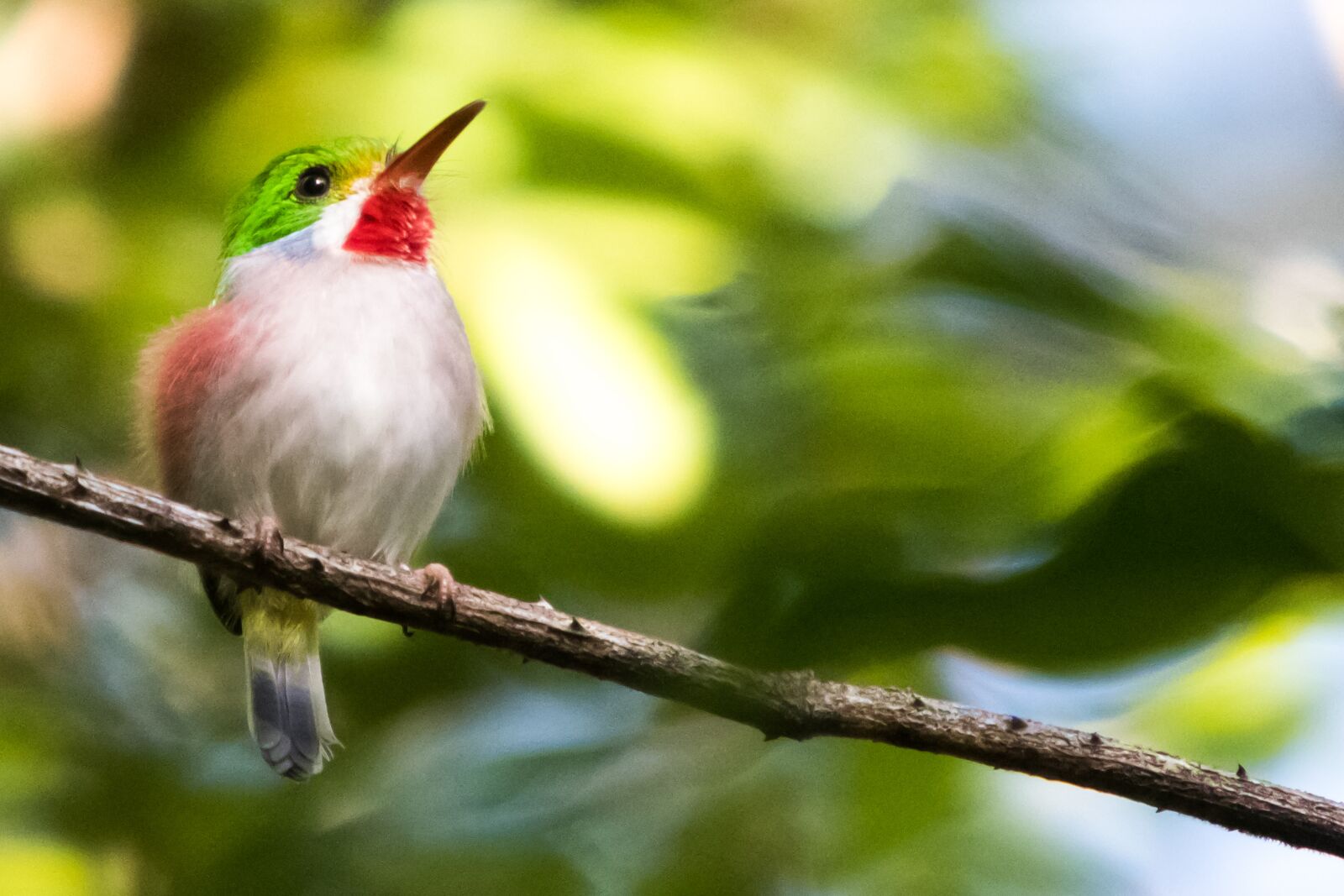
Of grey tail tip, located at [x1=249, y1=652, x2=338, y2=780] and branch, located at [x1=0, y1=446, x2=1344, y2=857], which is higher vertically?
grey tail tip, located at [x1=249, y1=652, x2=338, y2=780]

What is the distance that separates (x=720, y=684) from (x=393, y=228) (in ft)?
5.48

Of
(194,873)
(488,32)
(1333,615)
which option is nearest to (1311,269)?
(1333,615)

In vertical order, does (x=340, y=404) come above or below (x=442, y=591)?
above

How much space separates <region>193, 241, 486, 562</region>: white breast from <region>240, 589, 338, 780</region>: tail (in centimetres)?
24

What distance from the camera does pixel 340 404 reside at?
2926 mm

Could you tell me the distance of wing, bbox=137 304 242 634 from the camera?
9.83ft

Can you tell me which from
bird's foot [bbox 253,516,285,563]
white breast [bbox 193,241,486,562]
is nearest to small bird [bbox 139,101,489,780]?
white breast [bbox 193,241,486,562]

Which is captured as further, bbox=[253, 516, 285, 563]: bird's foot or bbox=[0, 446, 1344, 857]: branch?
bbox=[253, 516, 285, 563]: bird's foot

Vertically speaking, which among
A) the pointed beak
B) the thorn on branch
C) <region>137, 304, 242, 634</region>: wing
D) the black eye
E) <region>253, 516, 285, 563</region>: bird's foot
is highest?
the black eye

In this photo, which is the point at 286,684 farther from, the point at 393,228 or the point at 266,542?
the point at 266,542

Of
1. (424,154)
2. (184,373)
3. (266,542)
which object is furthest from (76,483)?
(424,154)

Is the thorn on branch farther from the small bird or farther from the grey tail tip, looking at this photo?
the grey tail tip

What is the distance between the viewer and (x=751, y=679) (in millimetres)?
2049

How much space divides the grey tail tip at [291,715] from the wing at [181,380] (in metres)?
0.31
